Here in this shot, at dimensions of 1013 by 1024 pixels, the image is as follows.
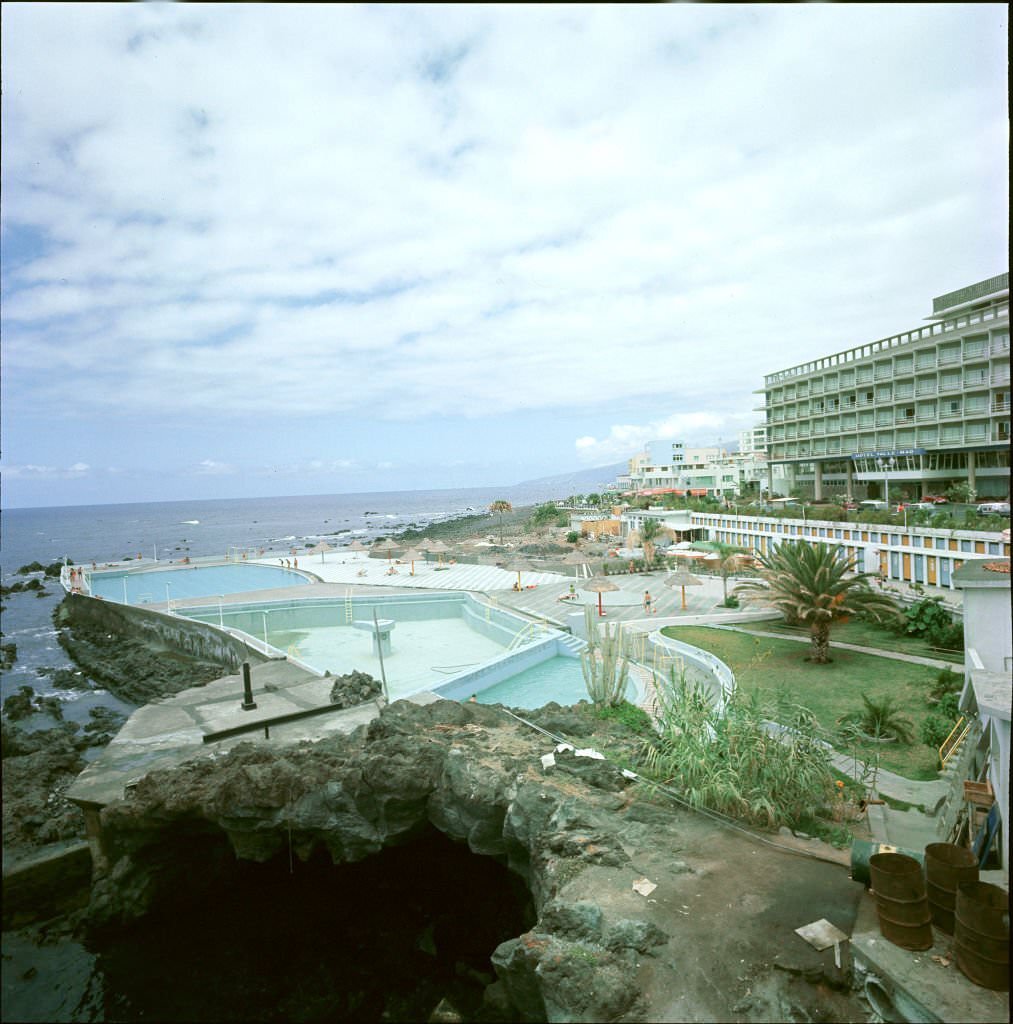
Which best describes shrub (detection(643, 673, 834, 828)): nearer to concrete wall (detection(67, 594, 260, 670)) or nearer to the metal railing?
the metal railing

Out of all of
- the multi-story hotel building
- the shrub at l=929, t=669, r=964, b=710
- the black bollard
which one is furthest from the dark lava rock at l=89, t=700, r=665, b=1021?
the multi-story hotel building

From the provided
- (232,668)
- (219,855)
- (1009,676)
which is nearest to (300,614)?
(232,668)

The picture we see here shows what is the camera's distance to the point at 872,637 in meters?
17.7

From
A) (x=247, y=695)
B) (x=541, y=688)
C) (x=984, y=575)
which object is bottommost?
(x=541, y=688)

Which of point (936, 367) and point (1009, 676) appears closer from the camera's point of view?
point (1009, 676)

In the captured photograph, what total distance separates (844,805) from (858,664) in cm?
916

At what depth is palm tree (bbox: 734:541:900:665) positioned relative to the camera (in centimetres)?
1564

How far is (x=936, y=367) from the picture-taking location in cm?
3528

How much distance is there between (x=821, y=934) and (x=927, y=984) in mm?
766

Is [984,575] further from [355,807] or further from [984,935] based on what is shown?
[355,807]

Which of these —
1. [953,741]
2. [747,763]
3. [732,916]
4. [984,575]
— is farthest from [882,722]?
[732,916]

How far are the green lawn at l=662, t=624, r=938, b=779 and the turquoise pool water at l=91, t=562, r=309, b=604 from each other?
73.9 ft

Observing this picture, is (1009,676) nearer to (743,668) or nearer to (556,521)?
(743,668)

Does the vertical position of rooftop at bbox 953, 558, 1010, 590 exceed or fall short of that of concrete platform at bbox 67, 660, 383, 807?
it exceeds it
